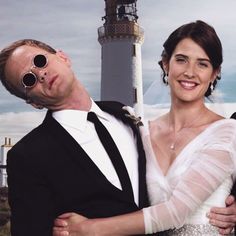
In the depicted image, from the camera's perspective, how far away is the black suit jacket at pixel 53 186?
54.1 inches

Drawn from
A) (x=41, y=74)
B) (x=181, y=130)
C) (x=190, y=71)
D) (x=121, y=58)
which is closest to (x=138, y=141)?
(x=181, y=130)

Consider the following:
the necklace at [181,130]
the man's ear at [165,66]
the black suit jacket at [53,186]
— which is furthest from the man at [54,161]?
the man's ear at [165,66]

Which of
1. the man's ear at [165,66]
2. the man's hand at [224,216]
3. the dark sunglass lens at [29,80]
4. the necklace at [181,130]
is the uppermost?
the man's ear at [165,66]

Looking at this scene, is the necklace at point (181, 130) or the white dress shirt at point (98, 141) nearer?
the white dress shirt at point (98, 141)

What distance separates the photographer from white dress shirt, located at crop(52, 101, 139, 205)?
1.42 m

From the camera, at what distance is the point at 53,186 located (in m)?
1.39

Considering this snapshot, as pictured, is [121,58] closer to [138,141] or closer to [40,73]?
[138,141]

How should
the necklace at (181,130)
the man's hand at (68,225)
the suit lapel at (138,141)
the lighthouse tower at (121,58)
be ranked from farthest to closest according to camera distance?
1. the lighthouse tower at (121,58)
2. the necklace at (181,130)
3. the suit lapel at (138,141)
4. the man's hand at (68,225)

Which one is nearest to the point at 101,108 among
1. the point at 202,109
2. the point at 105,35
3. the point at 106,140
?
the point at 106,140

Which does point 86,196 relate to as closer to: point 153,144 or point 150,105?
point 153,144

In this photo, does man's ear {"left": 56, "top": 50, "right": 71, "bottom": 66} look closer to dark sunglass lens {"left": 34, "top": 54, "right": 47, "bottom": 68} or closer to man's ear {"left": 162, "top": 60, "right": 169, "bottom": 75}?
dark sunglass lens {"left": 34, "top": 54, "right": 47, "bottom": 68}

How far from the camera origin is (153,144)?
1604mm

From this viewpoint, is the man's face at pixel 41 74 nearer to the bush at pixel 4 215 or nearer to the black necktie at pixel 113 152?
the black necktie at pixel 113 152

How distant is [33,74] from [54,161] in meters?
0.22
